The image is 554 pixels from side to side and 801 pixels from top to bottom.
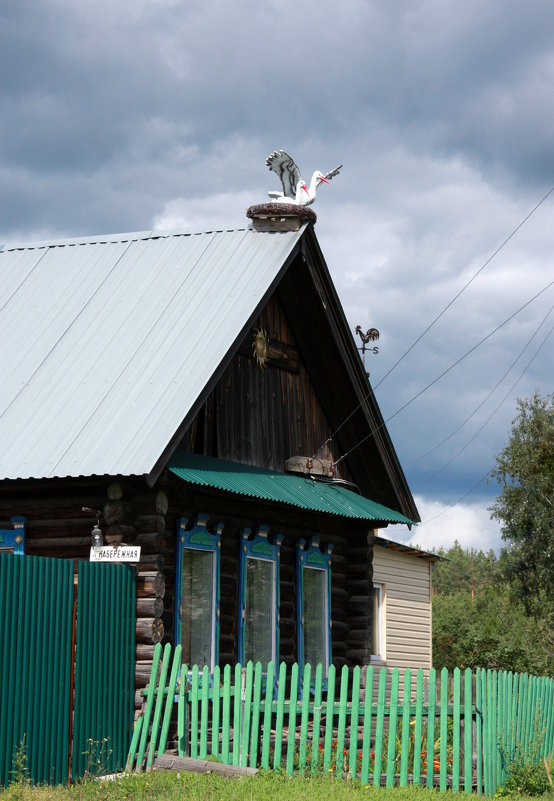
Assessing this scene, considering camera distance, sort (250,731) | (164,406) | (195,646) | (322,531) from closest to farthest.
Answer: (250,731) < (164,406) < (195,646) < (322,531)

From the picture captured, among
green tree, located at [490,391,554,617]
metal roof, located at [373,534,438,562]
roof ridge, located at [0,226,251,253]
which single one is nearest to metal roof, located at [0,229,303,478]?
roof ridge, located at [0,226,251,253]

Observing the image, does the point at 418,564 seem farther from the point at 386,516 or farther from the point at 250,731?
the point at 250,731

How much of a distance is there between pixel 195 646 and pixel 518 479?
→ 32.1 meters

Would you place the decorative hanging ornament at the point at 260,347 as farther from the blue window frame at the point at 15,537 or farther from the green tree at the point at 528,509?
the green tree at the point at 528,509

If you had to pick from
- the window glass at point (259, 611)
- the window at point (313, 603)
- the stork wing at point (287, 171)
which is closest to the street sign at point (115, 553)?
the window glass at point (259, 611)

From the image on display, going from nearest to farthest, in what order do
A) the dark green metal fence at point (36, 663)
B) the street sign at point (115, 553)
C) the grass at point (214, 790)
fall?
the grass at point (214, 790) → the dark green metal fence at point (36, 663) → the street sign at point (115, 553)

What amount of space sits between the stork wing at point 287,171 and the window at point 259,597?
5442mm

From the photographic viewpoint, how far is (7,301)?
17.9 m

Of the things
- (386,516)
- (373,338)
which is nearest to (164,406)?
(386,516)

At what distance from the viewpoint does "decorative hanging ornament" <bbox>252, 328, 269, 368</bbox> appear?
1788 centimetres

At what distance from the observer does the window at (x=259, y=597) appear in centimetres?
1648

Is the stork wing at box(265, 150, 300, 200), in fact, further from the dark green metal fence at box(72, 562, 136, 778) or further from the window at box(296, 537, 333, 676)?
the dark green metal fence at box(72, 562, 136, 778)

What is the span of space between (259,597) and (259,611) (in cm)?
20

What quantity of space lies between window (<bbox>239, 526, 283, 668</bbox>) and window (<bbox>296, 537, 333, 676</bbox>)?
82cm
